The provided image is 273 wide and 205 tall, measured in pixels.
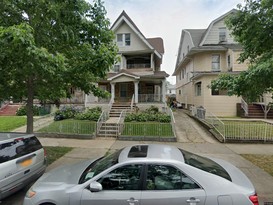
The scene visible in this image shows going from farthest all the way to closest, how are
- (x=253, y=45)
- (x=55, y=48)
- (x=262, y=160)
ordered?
(x=262, y=160) → (x=55, y=48) → (x=253, y=45)

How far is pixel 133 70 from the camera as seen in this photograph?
21344 millimetres

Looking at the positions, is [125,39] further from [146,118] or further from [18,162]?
[18,162]

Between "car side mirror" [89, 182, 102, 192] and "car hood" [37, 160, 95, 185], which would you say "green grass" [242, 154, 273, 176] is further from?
"car hood" [37, 160, 95, 185]

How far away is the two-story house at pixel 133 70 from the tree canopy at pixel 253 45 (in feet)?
41.8

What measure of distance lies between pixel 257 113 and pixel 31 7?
1800cm

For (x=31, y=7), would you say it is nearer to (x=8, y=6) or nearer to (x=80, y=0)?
(x=8, y=6)

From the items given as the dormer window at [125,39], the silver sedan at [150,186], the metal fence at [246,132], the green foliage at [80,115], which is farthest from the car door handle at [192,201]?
the dormer window at [125,39]

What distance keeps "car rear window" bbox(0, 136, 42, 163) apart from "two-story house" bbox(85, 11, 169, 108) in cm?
1399

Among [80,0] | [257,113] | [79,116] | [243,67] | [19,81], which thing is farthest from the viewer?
[243,67]

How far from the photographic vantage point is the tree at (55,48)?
17.6ft

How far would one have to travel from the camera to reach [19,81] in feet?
24.1

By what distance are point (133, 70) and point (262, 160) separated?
15.7m

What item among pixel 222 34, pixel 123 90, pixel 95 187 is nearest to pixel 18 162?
pixel 95 187

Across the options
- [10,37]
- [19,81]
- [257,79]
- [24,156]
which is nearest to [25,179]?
[24,156]
